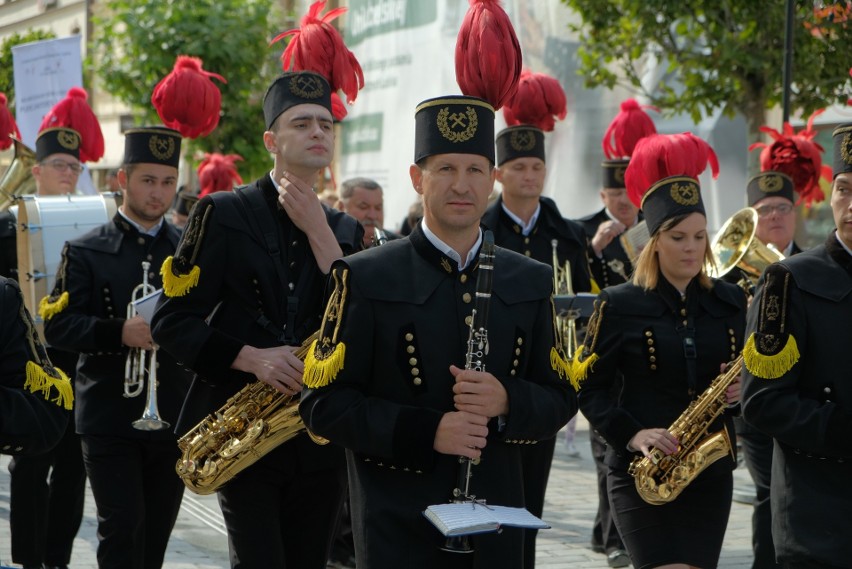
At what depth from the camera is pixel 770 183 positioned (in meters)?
9.12

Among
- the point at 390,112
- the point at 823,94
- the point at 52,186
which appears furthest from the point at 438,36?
the point at 52,186

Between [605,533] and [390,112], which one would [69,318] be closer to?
[605,533]

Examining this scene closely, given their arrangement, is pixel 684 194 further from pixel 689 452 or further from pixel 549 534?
pixel 549 534

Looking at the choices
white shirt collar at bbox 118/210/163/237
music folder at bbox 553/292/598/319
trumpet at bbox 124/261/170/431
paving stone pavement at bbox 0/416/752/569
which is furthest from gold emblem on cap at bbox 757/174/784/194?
trumpet at bbox 124/261/170/431

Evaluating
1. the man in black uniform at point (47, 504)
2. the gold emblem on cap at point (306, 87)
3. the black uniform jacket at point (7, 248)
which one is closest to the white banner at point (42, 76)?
the black uniform jacket at point (7, 248)

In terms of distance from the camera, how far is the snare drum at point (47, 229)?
7.91m

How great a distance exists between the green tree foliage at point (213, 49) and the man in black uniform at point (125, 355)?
16.1 meters

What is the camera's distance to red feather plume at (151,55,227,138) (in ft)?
23.7

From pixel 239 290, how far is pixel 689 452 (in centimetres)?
202

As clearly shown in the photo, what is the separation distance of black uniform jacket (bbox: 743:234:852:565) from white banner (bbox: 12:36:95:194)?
10509 mm

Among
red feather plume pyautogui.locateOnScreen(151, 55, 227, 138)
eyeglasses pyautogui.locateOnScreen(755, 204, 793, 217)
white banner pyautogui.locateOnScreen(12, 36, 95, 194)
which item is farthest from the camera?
white banner pyautogui.locateOnScreen(12, 36, 95, 194)

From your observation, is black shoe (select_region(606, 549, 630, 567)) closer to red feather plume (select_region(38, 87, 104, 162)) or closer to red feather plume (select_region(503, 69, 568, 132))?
red feather plume (select_region(503, 69, 568, 132))

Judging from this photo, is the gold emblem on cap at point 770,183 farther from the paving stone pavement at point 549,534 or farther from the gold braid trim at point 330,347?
the gold braid trim at point 330,347

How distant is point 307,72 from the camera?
5.72m
